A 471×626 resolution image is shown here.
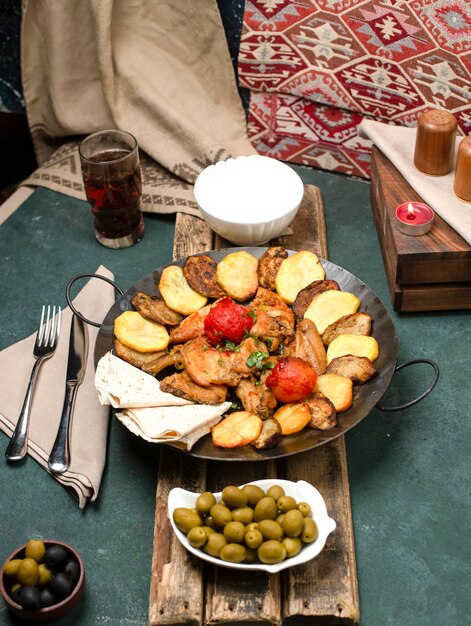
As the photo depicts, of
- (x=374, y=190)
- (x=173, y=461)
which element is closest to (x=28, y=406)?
(x=173, y=461)

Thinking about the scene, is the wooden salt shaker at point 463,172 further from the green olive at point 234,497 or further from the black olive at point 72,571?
the black olive at point 72,571

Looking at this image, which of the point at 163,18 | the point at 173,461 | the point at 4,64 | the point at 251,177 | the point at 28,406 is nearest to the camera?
the point at 173,461

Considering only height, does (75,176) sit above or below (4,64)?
below

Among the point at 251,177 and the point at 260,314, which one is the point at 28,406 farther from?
the point at 251,177

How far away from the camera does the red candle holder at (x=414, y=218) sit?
6.00 ft

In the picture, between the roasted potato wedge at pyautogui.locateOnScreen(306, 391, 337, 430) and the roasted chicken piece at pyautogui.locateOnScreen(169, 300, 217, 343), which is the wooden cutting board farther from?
the roasted chicken piece at pyautogui.locateOnScreen(169, 300, 217, 343)

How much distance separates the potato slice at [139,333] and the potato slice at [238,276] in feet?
0.64

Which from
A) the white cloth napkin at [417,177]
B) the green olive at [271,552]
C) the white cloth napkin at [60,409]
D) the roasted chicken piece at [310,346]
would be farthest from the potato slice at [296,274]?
the green olive at [271,552]

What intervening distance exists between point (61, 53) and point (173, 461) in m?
1.39

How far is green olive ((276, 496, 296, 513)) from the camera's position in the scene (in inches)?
52.0

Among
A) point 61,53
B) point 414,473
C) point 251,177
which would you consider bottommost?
point 414,473

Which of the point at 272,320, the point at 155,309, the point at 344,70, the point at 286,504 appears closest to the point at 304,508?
the point at 286,504

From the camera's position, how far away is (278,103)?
2.34 m

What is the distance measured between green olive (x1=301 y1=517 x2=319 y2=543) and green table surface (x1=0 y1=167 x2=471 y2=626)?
19cm
